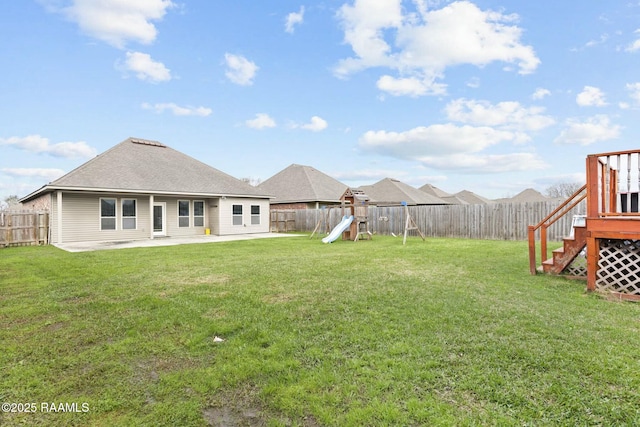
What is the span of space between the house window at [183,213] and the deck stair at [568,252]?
1656cm

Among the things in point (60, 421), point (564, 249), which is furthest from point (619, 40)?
point (60, 421)

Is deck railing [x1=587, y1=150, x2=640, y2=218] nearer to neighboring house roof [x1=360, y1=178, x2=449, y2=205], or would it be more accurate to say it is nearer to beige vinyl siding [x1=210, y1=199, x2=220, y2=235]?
beige vinyl siding [x1=210, y1=199, x2=220, y2=235]

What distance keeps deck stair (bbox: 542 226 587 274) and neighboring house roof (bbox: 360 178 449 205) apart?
77.2 ft

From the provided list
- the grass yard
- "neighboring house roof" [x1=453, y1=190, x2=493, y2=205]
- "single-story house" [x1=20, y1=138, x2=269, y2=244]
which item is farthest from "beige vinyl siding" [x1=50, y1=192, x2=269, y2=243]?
"neighboring house roof" [x1=453, y1=190, x2=493, y2=205]

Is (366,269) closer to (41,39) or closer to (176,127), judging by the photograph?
(41,39)

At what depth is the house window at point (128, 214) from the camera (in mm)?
15609

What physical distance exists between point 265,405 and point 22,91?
18.1 metres

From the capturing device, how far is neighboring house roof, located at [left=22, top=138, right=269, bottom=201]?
564 inches

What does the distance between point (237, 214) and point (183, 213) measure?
9.85ft

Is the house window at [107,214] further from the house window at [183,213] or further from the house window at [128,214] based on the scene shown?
the house window at [183,213]

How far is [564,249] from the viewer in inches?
234

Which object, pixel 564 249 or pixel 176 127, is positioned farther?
pixel 176 127

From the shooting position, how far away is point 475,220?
15227mm

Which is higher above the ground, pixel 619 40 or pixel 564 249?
pixel 619 40
